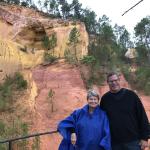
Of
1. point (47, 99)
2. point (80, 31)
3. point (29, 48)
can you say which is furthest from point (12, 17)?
point (47, 99)

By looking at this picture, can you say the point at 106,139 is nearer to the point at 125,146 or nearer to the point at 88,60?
the point at 125,146

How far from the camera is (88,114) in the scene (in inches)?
170

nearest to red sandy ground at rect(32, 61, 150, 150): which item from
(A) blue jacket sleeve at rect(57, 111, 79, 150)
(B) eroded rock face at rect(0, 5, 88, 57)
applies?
(B) eroded rock face at rect(0, 5, 88, 57)

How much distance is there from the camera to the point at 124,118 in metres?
4.32

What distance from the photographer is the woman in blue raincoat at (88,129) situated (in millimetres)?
4234

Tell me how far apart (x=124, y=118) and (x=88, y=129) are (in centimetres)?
35

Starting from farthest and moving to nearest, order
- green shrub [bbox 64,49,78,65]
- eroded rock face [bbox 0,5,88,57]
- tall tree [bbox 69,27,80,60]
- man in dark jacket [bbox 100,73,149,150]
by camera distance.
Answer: eroded rock face [bbox 0,5,88,57] → tall tree [bbox 69,27,80,60] → green shrub [bbox 64,49,78,65] → man in dark jacket [bbox 100,73,149,150]

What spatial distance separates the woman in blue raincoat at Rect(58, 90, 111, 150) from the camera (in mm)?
4234

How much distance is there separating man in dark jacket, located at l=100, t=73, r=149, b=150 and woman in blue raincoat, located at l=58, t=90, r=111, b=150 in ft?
0.32

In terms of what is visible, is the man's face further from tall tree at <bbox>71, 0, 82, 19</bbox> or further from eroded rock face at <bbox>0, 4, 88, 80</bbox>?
tall tree at <bbox>71, 0, 82, 19</bbox>

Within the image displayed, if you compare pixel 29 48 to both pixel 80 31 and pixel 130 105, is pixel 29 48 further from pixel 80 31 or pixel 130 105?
pixel 130 105

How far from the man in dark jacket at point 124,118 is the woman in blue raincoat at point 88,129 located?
10cm

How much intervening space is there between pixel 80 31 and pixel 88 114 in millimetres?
19232

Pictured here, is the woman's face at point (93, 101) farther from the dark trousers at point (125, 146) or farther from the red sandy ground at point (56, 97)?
the red sandy ground at point (56, 97)
